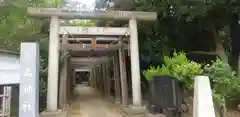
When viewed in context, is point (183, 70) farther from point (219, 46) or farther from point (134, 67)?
point (219, 46)

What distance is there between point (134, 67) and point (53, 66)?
107 inches

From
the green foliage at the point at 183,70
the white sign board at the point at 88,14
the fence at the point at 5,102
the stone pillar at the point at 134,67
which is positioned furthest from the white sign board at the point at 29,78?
the stone pillar at the point at 134,67

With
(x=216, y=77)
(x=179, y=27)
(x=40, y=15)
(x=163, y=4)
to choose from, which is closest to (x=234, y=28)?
(x=179, y=27)

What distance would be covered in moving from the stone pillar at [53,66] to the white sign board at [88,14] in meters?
0.23

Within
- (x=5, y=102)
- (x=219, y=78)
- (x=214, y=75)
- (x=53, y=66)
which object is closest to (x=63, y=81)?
(x=53, y=66)

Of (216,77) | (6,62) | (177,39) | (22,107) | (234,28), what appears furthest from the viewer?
(177,39)

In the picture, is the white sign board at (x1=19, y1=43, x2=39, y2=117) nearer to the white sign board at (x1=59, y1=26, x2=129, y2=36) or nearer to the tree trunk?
the white sign board at (x1=59, y1=26, x2=129, y2=36)

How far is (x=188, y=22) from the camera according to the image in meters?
11.5

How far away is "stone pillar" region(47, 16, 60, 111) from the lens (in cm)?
841

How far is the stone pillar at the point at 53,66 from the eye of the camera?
841 cm

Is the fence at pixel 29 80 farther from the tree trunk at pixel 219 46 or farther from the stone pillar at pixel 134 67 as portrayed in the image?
the tree trunk at pixel 219 46

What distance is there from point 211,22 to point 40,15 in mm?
6720

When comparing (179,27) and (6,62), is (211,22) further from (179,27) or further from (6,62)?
(6,62)

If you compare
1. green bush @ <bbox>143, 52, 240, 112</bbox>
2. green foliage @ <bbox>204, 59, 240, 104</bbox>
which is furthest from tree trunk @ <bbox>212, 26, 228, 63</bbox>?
green foliage @ <bbox>204, 59, 240, 104</bbox>
